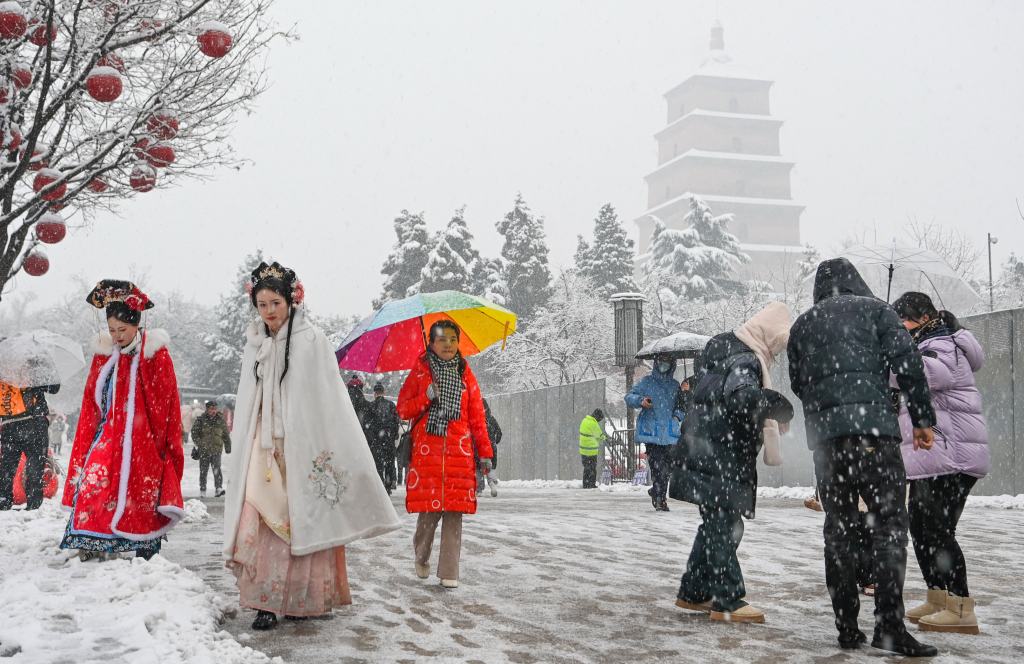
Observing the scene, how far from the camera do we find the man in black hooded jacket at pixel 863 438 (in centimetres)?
432

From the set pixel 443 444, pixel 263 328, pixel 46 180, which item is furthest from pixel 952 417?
pixel 46 180

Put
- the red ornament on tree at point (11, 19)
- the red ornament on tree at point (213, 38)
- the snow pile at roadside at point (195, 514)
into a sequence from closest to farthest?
the red ornament on tree at point (11, 19) → the red ornament on tree at point (213, 38) → the snow pile at roadside at point (195, 514)

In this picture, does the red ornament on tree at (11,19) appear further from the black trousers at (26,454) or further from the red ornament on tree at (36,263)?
the black trousers at (26,454)

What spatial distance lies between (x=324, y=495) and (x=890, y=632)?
285 centimetres

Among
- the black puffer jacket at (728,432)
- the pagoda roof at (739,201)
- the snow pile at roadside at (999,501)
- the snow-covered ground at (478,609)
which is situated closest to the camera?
the snow-covered ground at (478,609)

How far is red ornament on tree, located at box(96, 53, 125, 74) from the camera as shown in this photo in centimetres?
752

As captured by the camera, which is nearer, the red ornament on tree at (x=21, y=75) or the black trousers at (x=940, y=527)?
the black trousers at (x=940, y=527)

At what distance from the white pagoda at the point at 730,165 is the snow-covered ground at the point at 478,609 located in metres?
78.6

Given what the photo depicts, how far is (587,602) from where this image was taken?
5730mm

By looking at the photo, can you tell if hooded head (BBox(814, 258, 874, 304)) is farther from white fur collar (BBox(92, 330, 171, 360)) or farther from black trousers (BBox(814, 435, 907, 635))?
white fur collar (BBox(92, 330, 171, 360))

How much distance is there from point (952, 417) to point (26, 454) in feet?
30.7

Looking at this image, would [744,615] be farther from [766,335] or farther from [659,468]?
[659,468]

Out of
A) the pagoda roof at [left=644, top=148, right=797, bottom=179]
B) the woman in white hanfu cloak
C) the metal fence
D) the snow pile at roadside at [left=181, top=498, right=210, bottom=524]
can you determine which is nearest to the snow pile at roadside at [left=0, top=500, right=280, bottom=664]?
the woman in white hanfu cloak

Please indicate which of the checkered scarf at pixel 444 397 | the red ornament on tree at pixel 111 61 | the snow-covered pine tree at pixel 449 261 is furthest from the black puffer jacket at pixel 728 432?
the snow-covered pine tree at pixel 449 261
